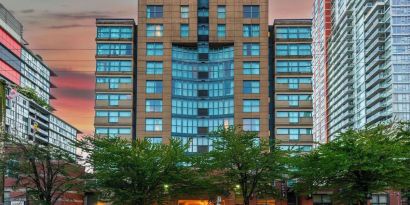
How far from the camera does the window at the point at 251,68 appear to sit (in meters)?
126

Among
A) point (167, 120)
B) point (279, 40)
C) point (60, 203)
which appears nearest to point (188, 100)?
point (167, 120)

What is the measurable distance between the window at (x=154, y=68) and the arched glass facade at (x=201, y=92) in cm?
283

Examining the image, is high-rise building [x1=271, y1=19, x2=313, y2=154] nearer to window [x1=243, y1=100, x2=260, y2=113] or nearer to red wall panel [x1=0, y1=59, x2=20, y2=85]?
window [x1=243, y1=100, x2=260, y2=113]

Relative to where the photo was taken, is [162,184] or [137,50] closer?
[162,184]

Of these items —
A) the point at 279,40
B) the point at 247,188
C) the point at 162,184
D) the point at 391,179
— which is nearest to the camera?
the point at 391,179

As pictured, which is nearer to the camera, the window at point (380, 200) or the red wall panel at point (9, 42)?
the window at point (380, 200)

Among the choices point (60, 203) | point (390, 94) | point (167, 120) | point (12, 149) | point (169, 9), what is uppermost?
point (169, 9)

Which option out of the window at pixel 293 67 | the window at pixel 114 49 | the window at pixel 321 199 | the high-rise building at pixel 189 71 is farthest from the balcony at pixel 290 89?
the window at pixel 321 199

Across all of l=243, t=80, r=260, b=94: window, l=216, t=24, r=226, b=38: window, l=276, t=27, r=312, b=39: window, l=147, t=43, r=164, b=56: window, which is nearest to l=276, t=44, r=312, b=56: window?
l=276, t=27, r=312, b=39: window

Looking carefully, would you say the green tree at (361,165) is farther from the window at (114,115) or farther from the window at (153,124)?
the window at (114,115)

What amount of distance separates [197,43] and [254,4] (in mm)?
14818

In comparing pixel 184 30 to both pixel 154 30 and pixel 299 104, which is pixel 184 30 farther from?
pixel 299 104

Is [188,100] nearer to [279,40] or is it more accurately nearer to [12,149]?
[279,40]

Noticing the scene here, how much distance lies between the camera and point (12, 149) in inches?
2259
